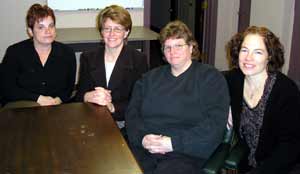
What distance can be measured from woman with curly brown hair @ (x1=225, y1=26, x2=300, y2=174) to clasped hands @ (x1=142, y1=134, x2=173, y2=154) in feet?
1.18

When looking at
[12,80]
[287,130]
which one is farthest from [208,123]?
[12,80]

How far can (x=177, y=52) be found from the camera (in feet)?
6.61

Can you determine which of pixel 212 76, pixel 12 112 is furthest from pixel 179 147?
pixel 12 112

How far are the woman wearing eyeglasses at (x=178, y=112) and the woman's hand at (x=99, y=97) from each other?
0.15 meters

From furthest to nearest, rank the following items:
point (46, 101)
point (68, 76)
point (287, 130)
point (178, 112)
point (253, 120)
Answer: point (68, 76) → point (46, 101) → point (178, 112) → point (253, 120) → point (287, 130)

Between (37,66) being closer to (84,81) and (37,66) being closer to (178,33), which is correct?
(84,81)

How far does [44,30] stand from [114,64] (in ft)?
1.68

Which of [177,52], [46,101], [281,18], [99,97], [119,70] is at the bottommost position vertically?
[46,101]

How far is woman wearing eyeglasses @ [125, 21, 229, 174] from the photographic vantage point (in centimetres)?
191

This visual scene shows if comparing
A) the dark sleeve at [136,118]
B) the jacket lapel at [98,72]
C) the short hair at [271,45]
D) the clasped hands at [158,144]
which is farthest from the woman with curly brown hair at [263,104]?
the jacket lapel at [98,72]

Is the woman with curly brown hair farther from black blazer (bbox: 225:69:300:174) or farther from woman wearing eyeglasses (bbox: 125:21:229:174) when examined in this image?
woman wearing eyeglasses (bbox: 125:21:229:174)

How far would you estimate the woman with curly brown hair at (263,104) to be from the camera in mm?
1782

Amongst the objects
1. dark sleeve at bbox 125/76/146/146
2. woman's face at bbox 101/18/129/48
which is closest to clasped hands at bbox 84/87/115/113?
dark sleeve at bbox 125/76/146/146

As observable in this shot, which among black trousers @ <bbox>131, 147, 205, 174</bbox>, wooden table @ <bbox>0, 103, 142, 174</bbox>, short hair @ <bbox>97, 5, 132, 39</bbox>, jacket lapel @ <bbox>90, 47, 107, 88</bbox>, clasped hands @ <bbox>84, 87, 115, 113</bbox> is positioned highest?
short hair @ <bbox>97, 5, 132, 39</bbox>
